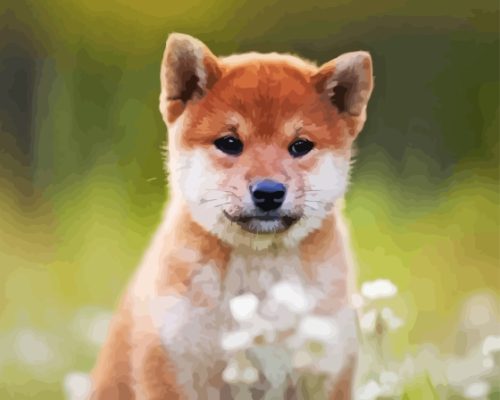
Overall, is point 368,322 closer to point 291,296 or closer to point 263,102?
point 291,296

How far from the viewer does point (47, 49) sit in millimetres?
1083

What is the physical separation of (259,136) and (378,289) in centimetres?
29

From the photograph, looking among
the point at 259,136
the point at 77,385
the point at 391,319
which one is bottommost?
the point at 77,385

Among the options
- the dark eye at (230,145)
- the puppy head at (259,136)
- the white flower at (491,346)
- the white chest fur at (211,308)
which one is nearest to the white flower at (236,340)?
the white chest fur at (211,308)

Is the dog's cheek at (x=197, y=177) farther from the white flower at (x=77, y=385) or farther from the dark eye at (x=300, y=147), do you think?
the white flower at (x=77, y=385)

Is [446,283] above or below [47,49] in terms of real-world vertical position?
below

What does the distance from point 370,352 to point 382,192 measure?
24cm

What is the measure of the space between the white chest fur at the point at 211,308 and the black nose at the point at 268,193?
79mm

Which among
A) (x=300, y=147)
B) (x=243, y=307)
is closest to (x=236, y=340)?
(x=243, y=307)

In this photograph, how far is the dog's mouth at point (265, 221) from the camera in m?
0.98

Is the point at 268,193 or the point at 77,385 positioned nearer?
the point at 268,193

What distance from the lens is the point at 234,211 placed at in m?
0.98

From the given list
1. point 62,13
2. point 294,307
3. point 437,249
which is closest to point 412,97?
point 437,249

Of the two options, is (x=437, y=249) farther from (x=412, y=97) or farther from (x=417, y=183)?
(x=412, y=97)
